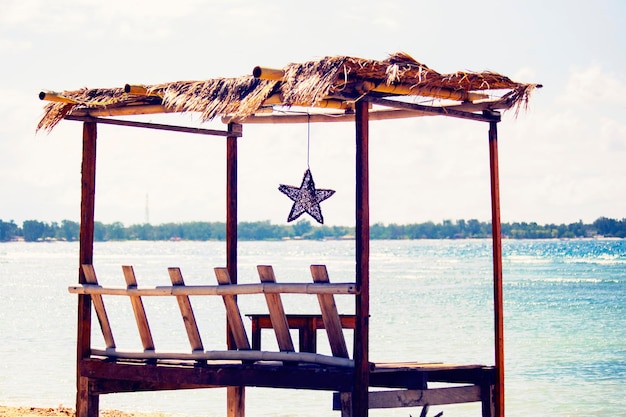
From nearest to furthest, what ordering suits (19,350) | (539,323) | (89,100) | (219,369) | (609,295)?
(219,369)
(89,100)
(19,350)
(539,323)
(609,295)

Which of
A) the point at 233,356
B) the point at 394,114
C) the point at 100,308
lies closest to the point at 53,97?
the point at 100,308

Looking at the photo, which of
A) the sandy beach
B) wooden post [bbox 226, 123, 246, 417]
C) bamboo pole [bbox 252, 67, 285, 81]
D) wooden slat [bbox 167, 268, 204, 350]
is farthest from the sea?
bamboo pole [bbox 252, 67, 285, 81]

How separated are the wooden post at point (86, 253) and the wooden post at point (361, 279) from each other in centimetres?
247

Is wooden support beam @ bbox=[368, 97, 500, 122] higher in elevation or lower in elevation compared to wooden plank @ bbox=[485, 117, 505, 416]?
higher

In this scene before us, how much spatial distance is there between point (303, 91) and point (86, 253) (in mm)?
2596

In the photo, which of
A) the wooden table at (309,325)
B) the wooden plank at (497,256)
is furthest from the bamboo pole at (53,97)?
the wooden plank at (497,256)

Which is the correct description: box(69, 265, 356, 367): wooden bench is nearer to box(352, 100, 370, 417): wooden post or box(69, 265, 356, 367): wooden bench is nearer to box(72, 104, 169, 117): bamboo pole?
box(352, 100, 370, 417): wooden post

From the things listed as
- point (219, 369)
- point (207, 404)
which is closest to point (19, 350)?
point (207, 404)

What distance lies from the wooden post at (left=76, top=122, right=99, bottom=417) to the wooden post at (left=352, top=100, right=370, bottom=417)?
2.47m

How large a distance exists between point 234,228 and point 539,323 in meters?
22.5

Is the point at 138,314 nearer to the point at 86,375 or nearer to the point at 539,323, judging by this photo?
the point at 86,375

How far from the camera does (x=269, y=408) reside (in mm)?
14789

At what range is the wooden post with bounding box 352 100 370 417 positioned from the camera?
701 cm

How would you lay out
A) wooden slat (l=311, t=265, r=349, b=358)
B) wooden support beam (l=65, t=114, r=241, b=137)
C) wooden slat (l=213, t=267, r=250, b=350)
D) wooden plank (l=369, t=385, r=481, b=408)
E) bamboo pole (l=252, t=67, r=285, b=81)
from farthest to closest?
wooden support beam (l=65, t=114, r=241, b=137) → wooden slat (l=213, t=267, r=250, b=350) → wooden plank (l=369, t=385, r=481, b=408) → wooden slat (l=311, t=265, r=349, b=358) → bamboo pole (l=252, t=67, r=285, b=81)
